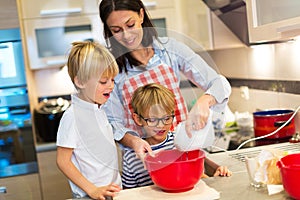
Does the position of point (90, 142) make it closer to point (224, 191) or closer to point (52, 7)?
point (224, 191)

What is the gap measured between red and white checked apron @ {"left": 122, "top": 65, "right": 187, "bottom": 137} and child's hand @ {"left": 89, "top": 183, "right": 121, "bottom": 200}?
21cm

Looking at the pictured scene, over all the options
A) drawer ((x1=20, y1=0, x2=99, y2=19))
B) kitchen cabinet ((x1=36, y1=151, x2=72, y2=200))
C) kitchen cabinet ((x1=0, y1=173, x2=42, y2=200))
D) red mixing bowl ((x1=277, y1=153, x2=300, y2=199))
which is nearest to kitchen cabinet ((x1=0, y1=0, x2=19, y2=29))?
drawer ((x1=20, y1=0, x2=99, y2=19))

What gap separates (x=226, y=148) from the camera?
6.40ft

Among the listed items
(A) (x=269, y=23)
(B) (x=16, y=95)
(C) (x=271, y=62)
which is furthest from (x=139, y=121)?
(B) (x=16, y=95)

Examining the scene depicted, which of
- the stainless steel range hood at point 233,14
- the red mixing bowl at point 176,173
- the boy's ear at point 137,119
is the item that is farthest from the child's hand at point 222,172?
the stainless steel range hood at point 233,14

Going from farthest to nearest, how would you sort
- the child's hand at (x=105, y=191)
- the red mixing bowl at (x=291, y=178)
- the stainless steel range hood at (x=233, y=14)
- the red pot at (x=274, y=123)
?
1. the stainless steel range hood at (x=233, y=14)
2. the red pot at (x=274, y=123)
3. the child's hand at (x=105, y=191)
4. the red mixing bowl at (x=291, y=178)

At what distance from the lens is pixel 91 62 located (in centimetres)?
127

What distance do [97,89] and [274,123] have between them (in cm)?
93

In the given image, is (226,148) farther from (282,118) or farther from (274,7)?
(274,7)

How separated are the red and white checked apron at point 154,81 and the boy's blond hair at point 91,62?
102mm

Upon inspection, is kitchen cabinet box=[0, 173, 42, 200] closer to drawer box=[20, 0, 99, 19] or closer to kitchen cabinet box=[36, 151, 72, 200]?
kitchen cabinet box=[36, 151, 72, 200]

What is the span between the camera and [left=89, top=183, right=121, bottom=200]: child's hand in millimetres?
1179

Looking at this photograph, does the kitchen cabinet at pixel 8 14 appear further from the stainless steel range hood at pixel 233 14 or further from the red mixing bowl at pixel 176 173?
the red mixing bowl at pixel 176 173

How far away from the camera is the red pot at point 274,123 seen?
1853 millimetres
